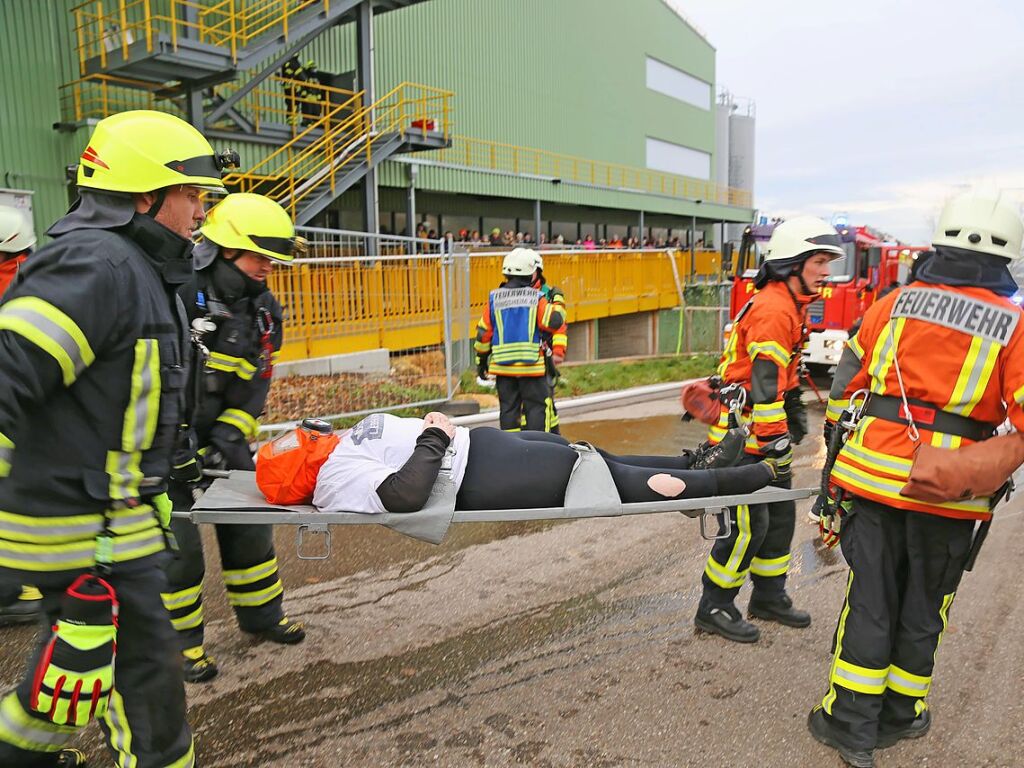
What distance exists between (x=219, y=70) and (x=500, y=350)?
952cm

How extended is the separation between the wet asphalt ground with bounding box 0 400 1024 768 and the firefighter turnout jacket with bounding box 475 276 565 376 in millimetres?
1862

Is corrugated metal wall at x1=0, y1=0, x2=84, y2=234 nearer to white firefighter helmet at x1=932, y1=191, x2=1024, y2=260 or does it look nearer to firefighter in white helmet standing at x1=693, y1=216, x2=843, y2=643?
firefighter in white helmet standing at x1=693, y1=216, x2=843, y2=643

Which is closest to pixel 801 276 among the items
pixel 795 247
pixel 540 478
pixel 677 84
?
pixel 795 247

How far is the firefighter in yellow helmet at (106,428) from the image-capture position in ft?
6.26

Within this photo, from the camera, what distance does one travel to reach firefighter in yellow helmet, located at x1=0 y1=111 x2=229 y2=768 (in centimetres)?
191

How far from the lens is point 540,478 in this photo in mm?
3271

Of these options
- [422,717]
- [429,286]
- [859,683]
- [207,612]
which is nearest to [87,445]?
[422,717]

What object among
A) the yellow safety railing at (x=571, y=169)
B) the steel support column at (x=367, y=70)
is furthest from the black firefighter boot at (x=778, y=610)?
the yellow safety railing at (x=571, y=169)

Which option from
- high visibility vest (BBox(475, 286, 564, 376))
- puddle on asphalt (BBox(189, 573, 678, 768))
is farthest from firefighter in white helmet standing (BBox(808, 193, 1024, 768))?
high visibility vest (BBox(475, 286, 564, 376))

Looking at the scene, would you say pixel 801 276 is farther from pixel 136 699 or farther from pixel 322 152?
pixel 322 152

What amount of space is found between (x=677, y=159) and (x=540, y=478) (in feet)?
116

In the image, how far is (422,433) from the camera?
3.16 metres

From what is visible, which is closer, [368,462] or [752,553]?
[368,462]

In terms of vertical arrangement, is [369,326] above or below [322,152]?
below
